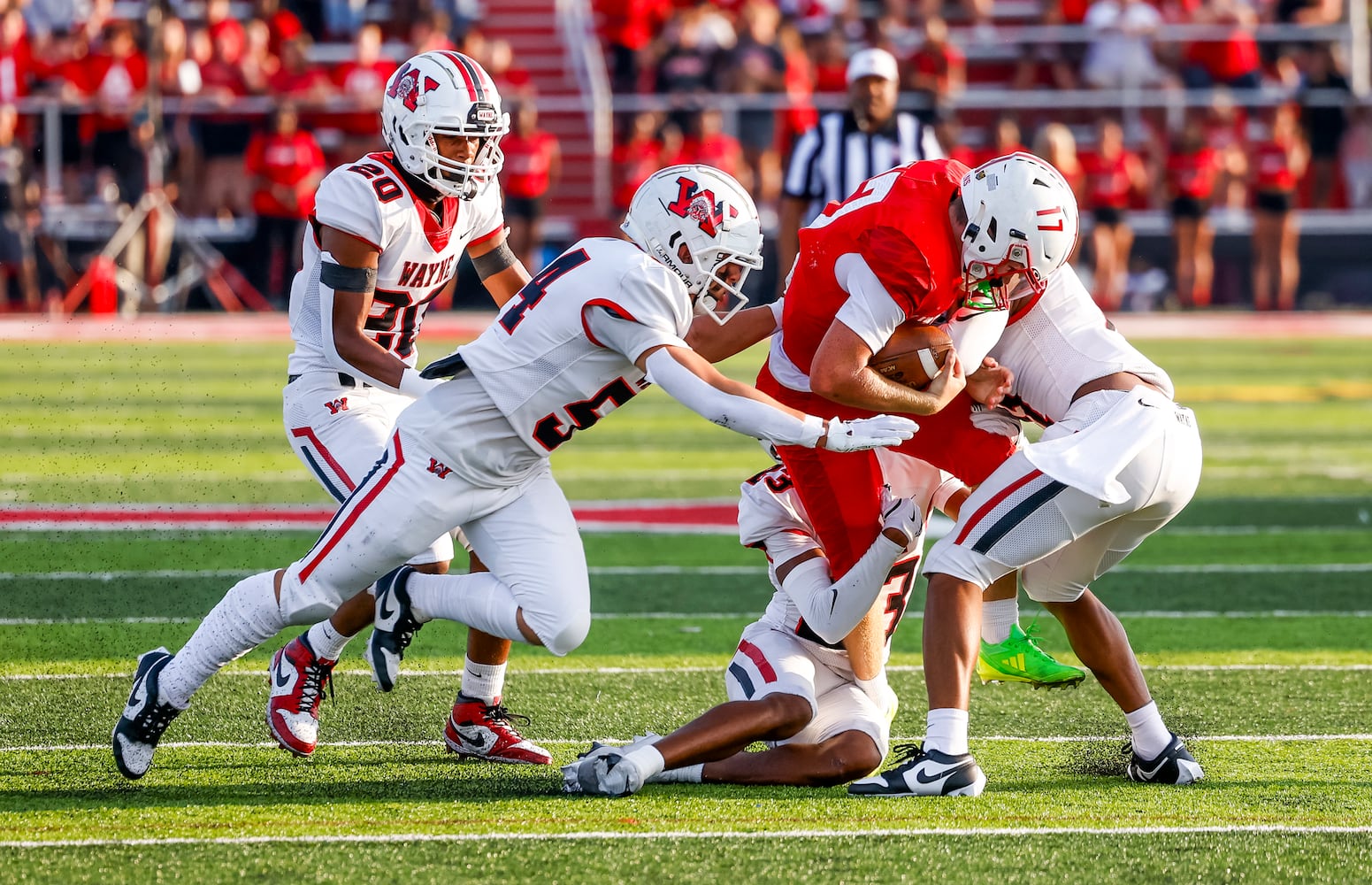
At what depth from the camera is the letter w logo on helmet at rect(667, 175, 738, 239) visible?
3951 millimetres

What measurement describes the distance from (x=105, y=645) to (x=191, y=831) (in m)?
1.98

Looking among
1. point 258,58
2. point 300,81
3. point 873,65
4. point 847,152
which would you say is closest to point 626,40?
point 300,81

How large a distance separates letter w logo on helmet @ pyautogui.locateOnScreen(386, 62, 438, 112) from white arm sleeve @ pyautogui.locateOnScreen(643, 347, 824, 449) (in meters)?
1.27

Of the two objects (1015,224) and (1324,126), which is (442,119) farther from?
(1324,126)

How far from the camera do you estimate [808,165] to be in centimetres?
832

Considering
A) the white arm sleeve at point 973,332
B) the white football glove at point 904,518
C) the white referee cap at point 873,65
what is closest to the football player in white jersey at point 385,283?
the white football glove at point 904,518

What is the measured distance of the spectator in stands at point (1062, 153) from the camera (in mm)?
14469

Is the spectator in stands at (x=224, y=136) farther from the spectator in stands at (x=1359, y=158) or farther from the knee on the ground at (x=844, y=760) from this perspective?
the knee on the ground at (x=844, y=760)

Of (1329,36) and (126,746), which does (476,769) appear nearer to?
(126,746)

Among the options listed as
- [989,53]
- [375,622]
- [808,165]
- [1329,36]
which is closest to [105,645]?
[375,622]

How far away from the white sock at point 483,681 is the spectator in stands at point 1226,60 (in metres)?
14.5

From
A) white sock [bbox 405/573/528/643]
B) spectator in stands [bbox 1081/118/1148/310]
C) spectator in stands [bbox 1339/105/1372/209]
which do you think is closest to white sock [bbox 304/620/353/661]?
white sock [bbox 405/573/528/643]

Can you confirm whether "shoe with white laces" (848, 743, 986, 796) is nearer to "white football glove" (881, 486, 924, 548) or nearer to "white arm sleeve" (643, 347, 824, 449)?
"white football glove" (881, 486, 924, 548)

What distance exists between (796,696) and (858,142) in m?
4.57
